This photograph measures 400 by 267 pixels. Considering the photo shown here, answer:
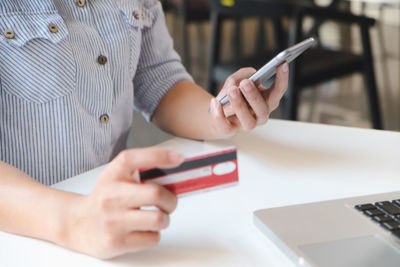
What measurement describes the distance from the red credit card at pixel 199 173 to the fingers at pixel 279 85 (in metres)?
0.24

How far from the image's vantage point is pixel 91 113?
788 millimetres

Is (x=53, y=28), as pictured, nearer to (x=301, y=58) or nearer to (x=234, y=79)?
(x=234, y=79)

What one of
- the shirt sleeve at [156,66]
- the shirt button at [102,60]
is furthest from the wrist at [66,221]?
the shirt sleeve at [156,66]

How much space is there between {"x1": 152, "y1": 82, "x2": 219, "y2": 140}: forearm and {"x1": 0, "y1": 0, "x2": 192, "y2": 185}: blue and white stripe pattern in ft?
0.25

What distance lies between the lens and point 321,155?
771mm

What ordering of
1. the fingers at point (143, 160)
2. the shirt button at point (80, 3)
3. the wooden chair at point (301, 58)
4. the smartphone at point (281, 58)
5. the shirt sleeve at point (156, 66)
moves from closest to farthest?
the fingers at point (143, 160) → the smartphone at point (281, 58) → the shirt button at point (80, 3) → the shirt sleeve at point (156, 66) → the wooden chair at point (301, 58)

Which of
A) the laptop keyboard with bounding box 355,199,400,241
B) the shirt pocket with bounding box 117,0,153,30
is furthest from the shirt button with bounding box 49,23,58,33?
the laptop keyboard with bounding box 355,199,400,241

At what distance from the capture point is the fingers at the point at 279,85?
2.28ft

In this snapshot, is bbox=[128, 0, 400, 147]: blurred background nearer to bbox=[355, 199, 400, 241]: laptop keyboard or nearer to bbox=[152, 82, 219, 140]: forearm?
bbox=[152, 82, 219, 140]: forearm

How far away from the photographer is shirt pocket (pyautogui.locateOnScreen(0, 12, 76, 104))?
69 centimetres

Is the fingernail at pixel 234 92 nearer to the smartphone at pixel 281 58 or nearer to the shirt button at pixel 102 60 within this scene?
the smartphone at pixel 281 58

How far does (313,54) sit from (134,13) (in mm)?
1306

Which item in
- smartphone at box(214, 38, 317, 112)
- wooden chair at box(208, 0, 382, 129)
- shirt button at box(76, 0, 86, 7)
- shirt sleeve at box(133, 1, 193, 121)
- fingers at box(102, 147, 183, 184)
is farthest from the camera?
wooden chair at box(208, 0, 382, 129)

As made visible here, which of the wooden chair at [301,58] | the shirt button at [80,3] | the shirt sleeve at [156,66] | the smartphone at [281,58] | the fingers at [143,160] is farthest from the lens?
the wooden chair at [301,58]
